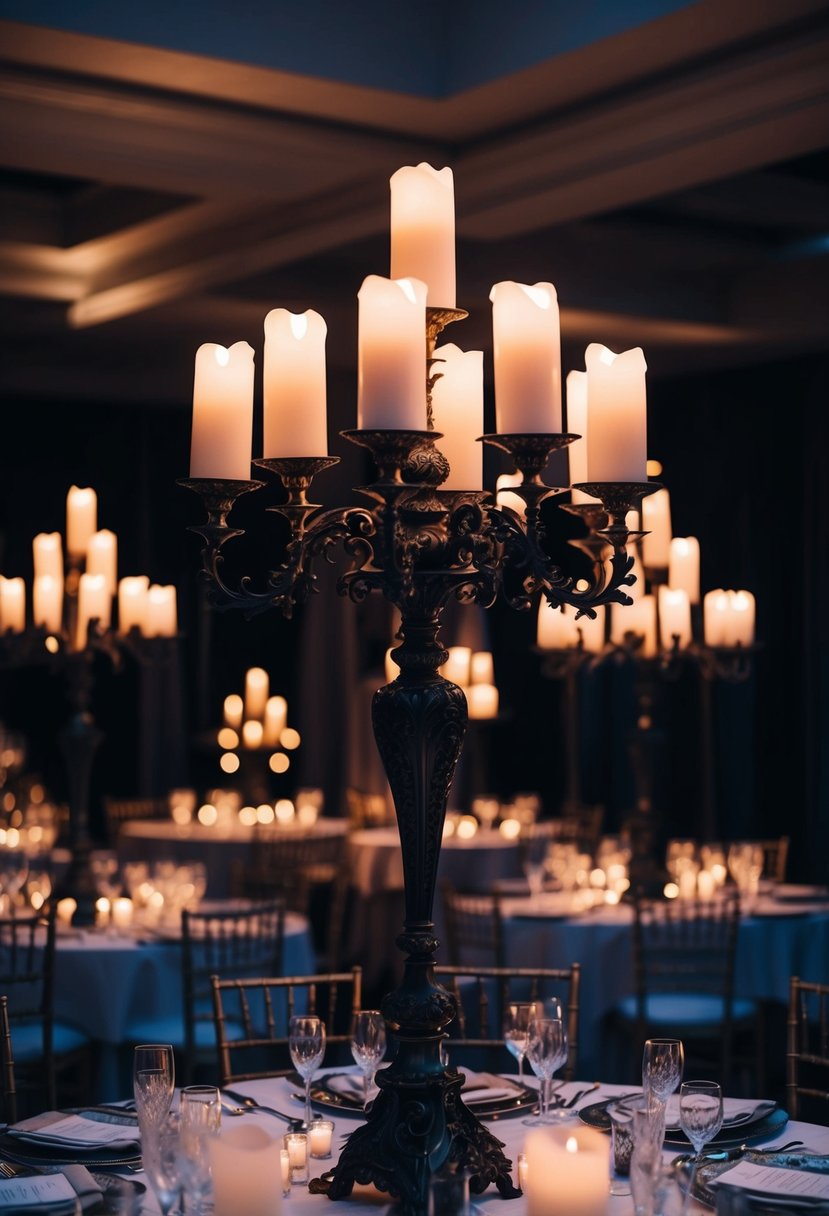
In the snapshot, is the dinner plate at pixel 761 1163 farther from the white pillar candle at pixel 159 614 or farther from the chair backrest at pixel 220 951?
the white pillar candle at pixel 159 614

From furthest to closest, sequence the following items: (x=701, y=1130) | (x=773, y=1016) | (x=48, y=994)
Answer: (x=773, y=1016), (x=48, y=994), (x=701, y=1130)

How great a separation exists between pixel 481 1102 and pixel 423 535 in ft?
3.90

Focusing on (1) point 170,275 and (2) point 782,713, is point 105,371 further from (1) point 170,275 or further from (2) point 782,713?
(2) point 782,713

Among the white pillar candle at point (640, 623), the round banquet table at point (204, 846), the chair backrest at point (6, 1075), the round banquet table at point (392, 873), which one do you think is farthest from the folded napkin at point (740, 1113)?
the round banquet table at point (204, 846)

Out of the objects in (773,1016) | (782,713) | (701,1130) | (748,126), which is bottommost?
(773,1016)

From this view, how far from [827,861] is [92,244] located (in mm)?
5450

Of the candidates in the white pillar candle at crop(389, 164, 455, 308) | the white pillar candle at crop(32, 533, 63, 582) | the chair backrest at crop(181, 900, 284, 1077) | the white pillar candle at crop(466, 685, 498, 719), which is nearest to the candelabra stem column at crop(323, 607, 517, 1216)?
the white pillar candle at crop(389, 164, 455, 308)

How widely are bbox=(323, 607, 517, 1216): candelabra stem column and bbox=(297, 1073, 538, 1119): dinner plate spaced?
0.44 meters

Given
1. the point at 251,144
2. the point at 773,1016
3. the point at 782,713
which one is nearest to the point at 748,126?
the point at 251,144

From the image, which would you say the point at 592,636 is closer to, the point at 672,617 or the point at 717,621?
the point at 672,617

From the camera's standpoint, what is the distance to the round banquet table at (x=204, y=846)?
888 centimetres

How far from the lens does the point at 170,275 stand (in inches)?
338

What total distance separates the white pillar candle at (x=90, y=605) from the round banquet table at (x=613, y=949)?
190 cm

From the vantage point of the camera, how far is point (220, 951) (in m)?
5.49
